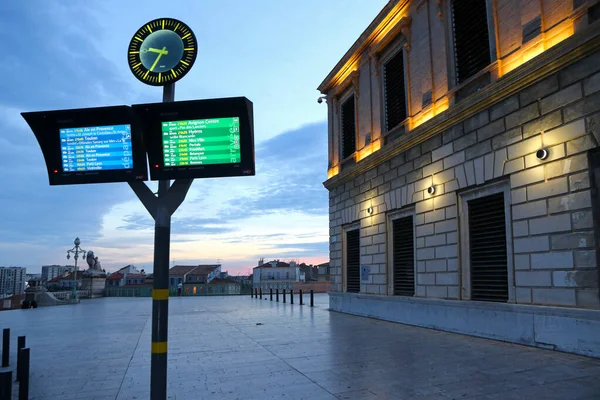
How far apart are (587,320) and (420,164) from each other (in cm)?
749

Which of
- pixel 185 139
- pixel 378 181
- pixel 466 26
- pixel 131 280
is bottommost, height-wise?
pixel 131 280

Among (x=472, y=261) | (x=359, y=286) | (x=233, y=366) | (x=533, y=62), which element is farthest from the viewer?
(x=359, y=286)

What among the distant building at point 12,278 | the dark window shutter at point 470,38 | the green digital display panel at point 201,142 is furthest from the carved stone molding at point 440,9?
the distant building at point 12,278

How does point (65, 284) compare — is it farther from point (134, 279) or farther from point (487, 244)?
point (487, 244)

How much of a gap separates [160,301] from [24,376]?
2891 millimetres

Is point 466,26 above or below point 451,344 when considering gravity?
above

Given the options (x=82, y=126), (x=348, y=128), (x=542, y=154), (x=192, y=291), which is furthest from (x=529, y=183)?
(x=192, y=291)

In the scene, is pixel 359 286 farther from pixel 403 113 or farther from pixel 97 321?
pixel 97 321

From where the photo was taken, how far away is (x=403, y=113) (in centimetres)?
1691

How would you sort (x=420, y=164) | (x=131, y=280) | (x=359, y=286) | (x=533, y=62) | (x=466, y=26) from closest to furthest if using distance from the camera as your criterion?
(x=533, y=62) < (x=466, y=26) < (x=420, y=164) < (x=359, y=286) < (x=131, y=280)

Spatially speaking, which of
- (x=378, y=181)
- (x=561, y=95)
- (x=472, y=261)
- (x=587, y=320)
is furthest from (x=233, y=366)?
(x=378, y=181)

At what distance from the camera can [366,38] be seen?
1870 cm

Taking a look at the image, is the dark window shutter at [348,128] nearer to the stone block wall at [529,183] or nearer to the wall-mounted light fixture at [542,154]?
the stone block wall at [529,183]

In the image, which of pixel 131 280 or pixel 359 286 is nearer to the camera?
pixel 359 286
